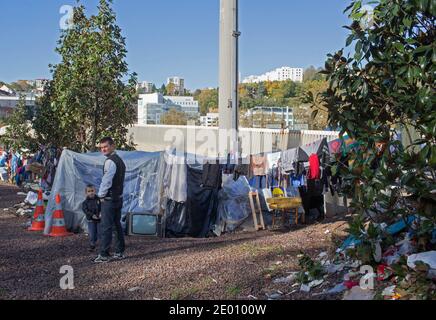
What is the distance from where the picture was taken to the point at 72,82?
1309cm

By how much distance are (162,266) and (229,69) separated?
20.7ft

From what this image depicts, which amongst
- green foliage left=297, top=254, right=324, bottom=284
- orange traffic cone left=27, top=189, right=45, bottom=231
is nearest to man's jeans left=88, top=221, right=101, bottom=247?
orange traffic cone left=27, top=189, right=45, bottom=231

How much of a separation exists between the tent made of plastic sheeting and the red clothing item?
10.3 feet

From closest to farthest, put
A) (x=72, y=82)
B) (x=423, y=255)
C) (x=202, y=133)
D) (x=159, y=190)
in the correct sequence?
(x=423, y=255)
(x=159, y=190)
(x=72, y=82)
(x=202, y=133)

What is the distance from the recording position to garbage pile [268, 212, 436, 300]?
5449 mm

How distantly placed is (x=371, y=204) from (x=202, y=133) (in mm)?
19171

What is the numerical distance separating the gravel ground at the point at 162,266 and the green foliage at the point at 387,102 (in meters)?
1.46

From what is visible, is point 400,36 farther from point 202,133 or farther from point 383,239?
point 202,133

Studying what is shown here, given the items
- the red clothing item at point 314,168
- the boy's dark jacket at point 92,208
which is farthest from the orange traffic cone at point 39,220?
the red clothing item at point 314,168

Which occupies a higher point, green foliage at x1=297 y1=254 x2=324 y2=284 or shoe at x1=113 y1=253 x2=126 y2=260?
green foliage at x1=297 y1=254 x2=324 y2=284

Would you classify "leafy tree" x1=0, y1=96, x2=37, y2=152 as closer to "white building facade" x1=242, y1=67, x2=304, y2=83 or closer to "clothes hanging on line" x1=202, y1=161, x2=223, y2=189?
"clothes hanging on line" x1=202, y1=161, x2=223, y2=189

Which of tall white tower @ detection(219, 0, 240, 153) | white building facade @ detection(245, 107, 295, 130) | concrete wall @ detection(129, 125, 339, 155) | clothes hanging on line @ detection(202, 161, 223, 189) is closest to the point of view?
clothes hanging on line @ detection(202, 161, 223, 189)

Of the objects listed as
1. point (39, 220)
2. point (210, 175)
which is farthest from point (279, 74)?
point (39, 220)
